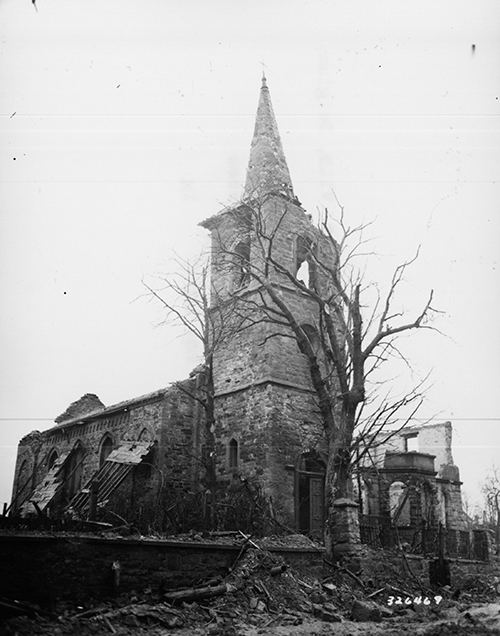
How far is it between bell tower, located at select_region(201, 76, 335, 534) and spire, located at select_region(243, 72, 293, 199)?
0.17ft

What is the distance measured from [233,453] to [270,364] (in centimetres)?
349

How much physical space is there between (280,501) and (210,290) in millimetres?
9716

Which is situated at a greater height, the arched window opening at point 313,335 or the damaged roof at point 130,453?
the arched window opening at point 313,335

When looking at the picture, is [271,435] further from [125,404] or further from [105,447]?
[105,447]

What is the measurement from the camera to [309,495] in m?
20.5

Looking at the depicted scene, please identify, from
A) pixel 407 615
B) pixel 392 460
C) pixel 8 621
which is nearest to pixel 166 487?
pixel 407 615

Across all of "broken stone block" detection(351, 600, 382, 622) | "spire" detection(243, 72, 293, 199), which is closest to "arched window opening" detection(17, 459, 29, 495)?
"spire" detection(243, 72, 293, 199)

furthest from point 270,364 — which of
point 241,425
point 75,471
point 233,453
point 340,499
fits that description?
point 75,471

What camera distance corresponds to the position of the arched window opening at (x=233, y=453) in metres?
21.5

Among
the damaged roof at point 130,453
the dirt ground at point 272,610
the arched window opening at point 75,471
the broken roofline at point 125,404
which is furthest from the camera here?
the arched window opening at point 75,471

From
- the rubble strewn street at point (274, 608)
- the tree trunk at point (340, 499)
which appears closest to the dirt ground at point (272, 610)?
the rubble strewn street at point (274, 608)

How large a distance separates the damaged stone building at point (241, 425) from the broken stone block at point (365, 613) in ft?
18.6

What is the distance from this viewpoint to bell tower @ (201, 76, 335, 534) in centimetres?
2016

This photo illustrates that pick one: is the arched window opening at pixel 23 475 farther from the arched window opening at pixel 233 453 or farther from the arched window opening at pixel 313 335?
the arched window opening at pixel 313 335
